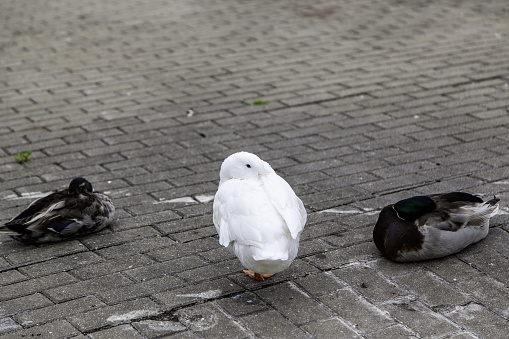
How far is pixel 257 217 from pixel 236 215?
0.16m

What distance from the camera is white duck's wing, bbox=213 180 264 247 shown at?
3809mm

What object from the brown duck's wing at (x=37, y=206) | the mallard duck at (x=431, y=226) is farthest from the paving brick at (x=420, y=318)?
the brown duck's wing at (x=37, y=206)

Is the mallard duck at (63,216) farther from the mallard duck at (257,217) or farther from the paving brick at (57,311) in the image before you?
the mallard duck at (257,217)

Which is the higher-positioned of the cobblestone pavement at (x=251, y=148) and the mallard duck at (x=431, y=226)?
the mallard duck at (x=431, y=226)

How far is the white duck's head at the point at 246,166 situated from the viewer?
4.15 m

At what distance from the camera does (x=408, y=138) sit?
6.49m

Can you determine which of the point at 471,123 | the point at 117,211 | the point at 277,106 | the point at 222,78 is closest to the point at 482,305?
the point at 117,211

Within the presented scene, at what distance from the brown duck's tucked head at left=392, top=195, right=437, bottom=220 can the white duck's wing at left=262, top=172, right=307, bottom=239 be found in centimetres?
68

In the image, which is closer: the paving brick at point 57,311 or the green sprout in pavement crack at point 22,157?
the paving brick at point 57,311

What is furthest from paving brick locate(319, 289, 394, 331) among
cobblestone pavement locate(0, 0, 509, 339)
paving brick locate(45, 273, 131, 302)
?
paving brick locate(45, 273, 131, 302)

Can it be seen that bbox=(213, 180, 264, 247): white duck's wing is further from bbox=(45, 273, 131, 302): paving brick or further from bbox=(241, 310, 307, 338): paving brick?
bbox=(45, 273, 131, 302): paving brick

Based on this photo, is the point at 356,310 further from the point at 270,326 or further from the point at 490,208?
the point at 490,208

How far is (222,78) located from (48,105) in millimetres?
2101

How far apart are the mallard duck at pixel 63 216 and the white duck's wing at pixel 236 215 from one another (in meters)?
1.11
